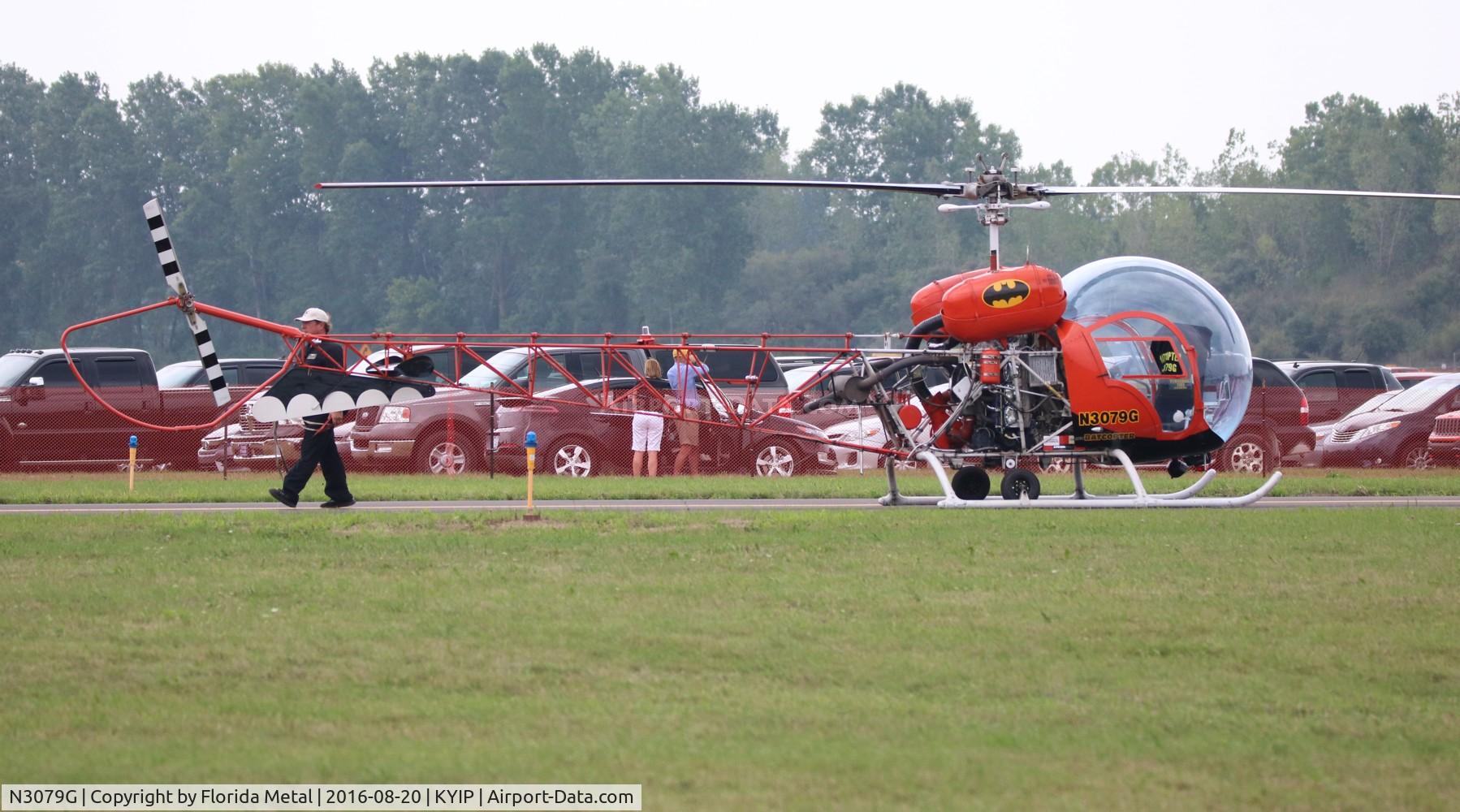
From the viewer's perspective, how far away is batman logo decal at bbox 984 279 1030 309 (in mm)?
15242

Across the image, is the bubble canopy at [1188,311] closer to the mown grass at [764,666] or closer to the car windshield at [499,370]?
the mown grass at [764,666]

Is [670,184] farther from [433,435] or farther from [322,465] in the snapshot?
[433,435]

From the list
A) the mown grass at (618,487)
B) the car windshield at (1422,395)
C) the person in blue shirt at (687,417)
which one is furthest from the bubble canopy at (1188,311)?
the car windshield at (1422,395)

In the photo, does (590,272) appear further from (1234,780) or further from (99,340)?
(1234,780)

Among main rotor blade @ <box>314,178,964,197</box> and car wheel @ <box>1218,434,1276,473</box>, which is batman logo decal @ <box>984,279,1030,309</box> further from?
car wheel @ <box>1218,434,1276,473</box>

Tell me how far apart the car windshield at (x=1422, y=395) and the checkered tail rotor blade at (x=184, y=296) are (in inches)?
736

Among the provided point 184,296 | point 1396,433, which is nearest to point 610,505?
point 184,296

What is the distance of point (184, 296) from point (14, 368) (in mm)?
12653

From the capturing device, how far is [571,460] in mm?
22578

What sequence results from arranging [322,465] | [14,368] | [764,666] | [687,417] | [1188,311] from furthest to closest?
[14,368] < [687,417] < [322,465] < [1188,311] < [764,666]
